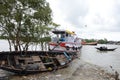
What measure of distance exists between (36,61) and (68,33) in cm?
1704

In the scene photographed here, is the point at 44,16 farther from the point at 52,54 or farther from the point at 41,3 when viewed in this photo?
the point at 52,54

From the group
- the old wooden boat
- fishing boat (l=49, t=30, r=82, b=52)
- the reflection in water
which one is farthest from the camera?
fishing boat (l=49, t=30, r=82, b=52)

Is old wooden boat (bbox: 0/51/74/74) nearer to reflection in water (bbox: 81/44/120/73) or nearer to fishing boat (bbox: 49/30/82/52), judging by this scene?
reflection in water (bbox: 81/44/120/73)

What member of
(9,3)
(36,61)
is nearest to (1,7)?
(9,3)

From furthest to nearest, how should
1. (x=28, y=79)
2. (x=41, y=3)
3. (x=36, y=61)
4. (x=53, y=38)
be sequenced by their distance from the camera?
(x=53, y=38), (x=41, y=3), (x=36, y=61), (x=28, y=79)

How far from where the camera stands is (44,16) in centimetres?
2250

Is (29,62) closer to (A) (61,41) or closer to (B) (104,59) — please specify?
(A) (61,41)

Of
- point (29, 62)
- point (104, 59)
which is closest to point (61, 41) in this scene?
point (104, 59)

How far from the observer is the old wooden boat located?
16797 mm

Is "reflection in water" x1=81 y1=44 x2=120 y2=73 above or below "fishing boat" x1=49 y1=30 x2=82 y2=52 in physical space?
below

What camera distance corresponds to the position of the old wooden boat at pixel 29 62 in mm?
16797

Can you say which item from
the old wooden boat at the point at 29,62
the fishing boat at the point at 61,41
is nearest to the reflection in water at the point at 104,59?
the fishing boat at the point at 61,41

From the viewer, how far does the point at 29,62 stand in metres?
18.7

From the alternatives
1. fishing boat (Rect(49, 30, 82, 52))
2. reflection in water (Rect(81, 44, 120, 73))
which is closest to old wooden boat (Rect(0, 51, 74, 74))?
reflection in water (Rect(81, 44, 120, 73))
